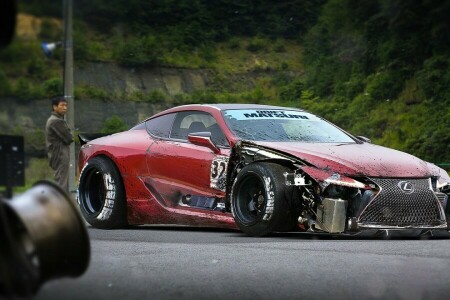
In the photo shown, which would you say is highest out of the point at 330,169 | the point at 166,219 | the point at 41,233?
the point at 41,233

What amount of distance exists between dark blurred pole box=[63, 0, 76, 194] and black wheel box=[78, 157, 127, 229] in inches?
194

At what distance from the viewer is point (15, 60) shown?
6.64ft

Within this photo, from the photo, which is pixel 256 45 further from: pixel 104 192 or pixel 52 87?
pixel 104 192

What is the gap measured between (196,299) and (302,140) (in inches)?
197

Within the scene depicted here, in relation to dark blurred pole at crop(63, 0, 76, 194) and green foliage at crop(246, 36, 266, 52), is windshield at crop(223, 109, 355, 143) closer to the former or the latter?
dark blurred pole at crop(63, 0, 76, 194)

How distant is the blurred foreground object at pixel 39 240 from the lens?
2033 millimetres

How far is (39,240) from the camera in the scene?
2.06m

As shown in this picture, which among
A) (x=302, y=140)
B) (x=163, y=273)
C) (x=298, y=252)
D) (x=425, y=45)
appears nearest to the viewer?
(x=425, y=45)

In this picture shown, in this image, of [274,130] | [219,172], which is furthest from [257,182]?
[274,130]

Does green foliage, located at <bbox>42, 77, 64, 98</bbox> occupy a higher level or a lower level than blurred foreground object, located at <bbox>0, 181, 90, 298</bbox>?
higher

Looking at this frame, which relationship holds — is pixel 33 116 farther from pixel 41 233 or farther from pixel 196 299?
pixel 196 299

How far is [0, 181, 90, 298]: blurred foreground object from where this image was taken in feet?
6.67

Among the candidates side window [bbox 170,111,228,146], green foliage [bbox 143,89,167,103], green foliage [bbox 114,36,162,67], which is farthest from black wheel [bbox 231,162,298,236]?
green foliage [bbox 114,36,162,67]

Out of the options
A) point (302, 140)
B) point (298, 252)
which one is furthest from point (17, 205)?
point (302, 140)
